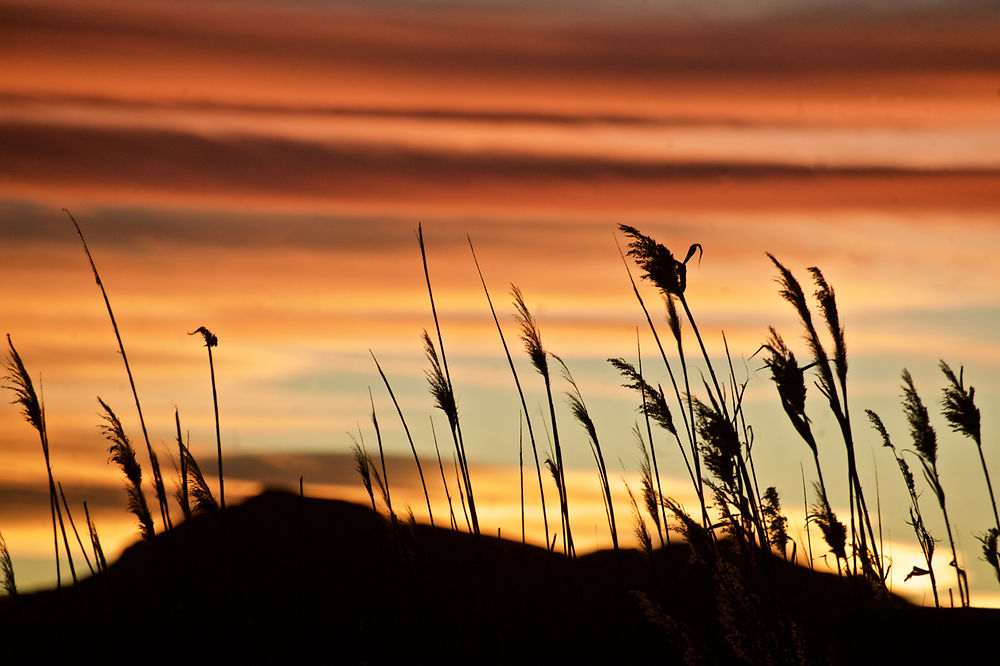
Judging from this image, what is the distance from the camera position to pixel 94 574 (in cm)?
458

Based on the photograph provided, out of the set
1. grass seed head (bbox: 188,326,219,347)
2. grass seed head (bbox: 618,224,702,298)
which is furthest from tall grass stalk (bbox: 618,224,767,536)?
grass seed head (bbox: 188,326,219,347)

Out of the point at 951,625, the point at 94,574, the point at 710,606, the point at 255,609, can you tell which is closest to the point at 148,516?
the point at 94,574

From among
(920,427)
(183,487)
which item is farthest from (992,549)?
(183,487)

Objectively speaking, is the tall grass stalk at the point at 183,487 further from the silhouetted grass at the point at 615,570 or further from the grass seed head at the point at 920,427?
the grass seed head at the point at 920,427

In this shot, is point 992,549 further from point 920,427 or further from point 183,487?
point 183,487

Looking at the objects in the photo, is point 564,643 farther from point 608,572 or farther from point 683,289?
point 683,289

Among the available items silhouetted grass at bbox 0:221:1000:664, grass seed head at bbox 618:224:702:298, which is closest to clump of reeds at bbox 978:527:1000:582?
silhouetted grass at bbox 0:221:1000:664

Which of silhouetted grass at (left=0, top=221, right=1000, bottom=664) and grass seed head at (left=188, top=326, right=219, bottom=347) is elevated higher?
grass seed head at (left=188, top=326, right=219, bottom=347)

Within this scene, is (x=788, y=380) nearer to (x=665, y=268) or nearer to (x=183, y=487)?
(x=665, y=268)

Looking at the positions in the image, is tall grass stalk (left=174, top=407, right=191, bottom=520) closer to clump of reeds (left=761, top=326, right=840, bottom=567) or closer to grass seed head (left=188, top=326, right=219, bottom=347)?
grass seed head (left=188, top=326, right=219, bottom=347)

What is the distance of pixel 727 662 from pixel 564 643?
87 cm

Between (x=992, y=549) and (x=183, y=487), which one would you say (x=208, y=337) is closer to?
(x=183, y=487)

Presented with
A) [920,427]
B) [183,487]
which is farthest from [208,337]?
[920,427]

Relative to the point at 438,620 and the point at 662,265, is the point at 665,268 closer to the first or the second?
the point at 662,265
